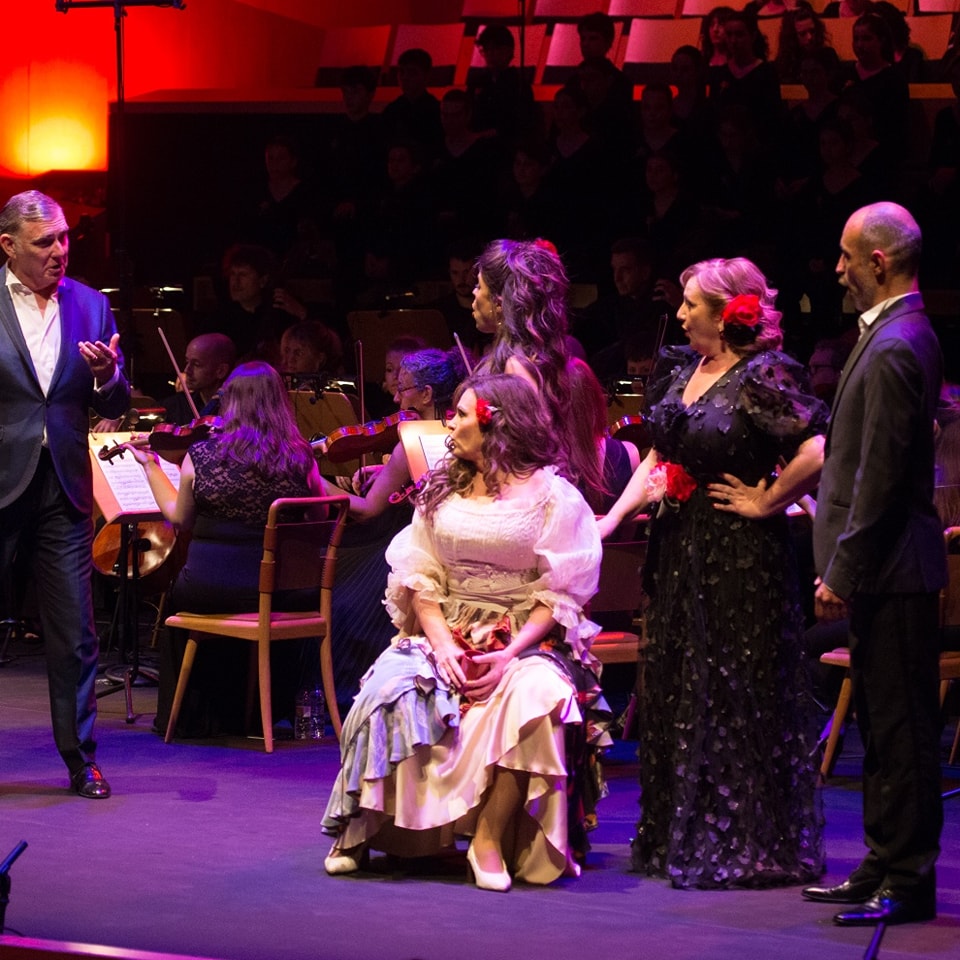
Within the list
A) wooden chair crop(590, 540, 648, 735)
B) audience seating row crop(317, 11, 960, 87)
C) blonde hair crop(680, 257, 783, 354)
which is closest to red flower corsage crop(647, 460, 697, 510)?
blonde hair crop(680, 257, 783, 354)

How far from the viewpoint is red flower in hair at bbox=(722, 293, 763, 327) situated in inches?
148

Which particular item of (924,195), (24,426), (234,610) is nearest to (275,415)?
(234,610)

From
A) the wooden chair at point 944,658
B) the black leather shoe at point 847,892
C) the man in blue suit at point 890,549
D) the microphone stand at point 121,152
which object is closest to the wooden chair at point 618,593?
the wooden chair at point 944,658

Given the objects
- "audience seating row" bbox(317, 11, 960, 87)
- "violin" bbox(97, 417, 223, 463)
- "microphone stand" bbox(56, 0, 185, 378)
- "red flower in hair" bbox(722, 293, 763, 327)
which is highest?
"audience seating row" bbox(317, 11, 960, 87)

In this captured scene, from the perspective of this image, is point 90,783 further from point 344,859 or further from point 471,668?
point 471,668

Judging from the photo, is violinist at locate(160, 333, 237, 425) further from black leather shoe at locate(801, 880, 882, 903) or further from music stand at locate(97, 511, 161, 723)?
black leather shoe at locate(801, 880, 882, 903)

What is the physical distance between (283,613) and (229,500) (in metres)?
0.40

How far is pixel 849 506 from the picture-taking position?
11.2 ft

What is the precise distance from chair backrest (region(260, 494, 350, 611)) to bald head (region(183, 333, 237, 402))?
158cm

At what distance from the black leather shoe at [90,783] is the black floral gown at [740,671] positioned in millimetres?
1628

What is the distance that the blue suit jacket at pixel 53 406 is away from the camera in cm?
456

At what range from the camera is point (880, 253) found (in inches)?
135

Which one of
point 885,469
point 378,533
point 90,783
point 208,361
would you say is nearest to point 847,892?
point 885,469

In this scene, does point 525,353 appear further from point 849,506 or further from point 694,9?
point 694,9
